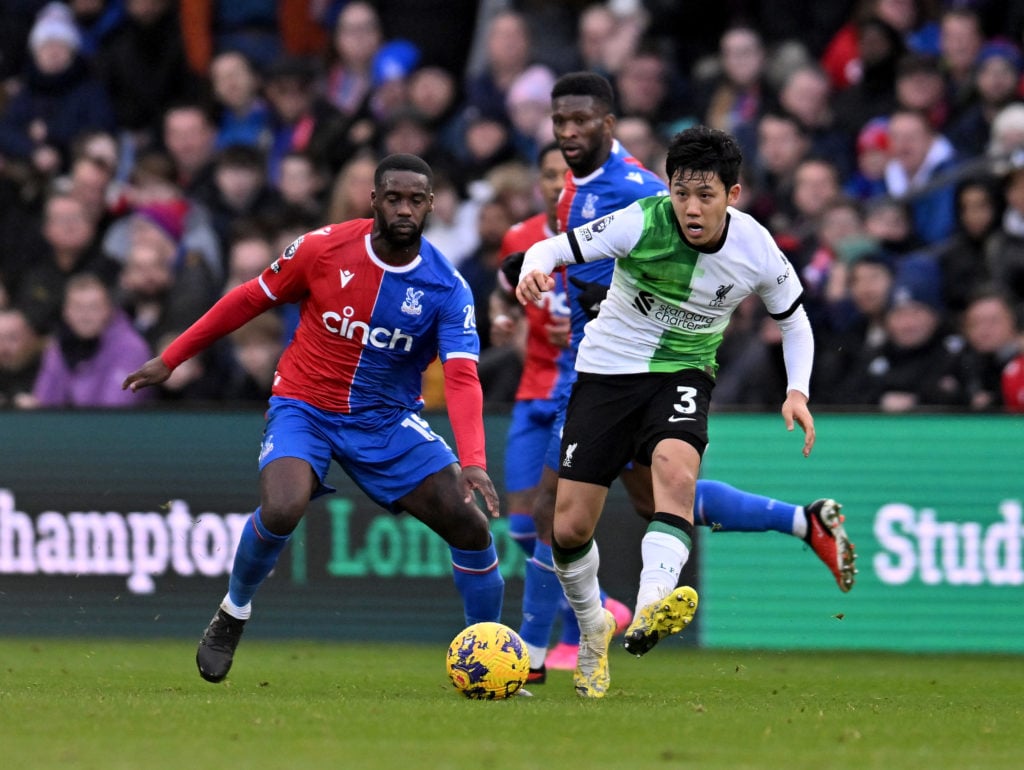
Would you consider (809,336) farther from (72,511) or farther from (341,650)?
(72,511)

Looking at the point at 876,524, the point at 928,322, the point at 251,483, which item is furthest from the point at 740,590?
the point at 251,483

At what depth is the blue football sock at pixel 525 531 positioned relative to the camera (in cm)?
1052

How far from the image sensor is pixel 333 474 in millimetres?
12523

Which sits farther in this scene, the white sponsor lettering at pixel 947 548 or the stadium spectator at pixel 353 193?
the stadium spectator at pixel 353 193

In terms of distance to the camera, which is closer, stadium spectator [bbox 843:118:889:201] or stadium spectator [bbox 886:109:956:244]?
stadium spectator [bbox 886:109:956:244]

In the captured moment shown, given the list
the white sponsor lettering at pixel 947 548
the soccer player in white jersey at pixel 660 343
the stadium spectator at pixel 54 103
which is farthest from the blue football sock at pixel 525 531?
the stadium spectator at pixel 54 103

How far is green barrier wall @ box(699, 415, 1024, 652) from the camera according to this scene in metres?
11.8

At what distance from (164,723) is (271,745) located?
0.80 metres

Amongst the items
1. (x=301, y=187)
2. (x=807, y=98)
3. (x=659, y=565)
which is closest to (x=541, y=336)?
(x=659, y=565)

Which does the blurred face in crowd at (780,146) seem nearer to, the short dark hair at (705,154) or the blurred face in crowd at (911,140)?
the blurred face in crowd at (911,140)

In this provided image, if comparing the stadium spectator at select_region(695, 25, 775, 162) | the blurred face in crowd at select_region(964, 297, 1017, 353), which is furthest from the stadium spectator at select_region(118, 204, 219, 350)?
the blurred face in crowd at select_region(964, 297, 1017, 353)

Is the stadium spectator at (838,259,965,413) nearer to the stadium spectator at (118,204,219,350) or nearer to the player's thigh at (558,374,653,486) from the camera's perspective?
the player's thigh at (558,374,653,486)

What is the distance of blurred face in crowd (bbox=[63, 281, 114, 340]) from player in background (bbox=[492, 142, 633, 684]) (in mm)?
4460

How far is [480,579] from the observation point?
8.91 meters
